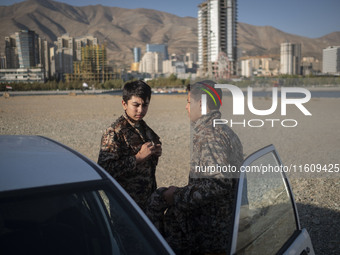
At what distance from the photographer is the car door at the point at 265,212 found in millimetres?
1629

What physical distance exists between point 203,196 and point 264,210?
Result: 32cm

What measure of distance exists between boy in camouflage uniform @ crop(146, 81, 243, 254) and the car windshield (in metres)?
0.47

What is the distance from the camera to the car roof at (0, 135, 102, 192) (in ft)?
4.81

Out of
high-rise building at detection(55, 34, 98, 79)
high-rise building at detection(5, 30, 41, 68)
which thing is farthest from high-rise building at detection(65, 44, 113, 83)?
high-rise building at detection(5, 30, 41, 68)

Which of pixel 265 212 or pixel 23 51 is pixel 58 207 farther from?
pixel 23 51

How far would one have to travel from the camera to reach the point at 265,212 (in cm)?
192

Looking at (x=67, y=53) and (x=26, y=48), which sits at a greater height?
(x=26, y=48)

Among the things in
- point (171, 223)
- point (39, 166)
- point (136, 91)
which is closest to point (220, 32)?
point (136, 91)

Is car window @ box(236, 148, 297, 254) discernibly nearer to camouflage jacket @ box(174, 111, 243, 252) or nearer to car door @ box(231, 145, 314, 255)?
car door @ box(231, 145, 314, 255)

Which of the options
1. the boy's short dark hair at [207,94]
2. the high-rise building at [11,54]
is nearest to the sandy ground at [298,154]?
the boy's short dark hair at [207,94]

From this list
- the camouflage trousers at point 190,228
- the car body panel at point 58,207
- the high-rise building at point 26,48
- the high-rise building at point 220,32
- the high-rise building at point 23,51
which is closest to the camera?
the car body panel at point 58,207

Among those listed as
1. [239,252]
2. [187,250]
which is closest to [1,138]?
[187,250]

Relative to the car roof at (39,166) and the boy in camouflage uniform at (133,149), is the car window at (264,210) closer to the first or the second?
the car roof at (39,166)

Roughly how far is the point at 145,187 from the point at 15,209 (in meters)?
1.29
